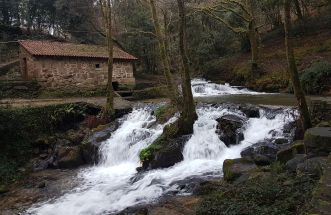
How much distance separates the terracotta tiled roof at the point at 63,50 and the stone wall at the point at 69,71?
14.5 inches

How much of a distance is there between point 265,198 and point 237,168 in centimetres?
336

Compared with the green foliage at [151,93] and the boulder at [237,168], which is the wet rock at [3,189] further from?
the green foliage at [151,93]

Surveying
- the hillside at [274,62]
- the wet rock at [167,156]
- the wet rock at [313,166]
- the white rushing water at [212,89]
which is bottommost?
the wet rock at [167,156]

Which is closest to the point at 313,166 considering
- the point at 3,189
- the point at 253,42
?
the point at 3,189

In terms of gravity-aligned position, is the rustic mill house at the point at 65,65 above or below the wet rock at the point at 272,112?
above

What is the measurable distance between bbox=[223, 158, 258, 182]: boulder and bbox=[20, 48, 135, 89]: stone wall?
60.0 ft

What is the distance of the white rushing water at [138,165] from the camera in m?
10.5

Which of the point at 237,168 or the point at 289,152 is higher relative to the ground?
the point at 289,152

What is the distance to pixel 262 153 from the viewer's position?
38.4 feet

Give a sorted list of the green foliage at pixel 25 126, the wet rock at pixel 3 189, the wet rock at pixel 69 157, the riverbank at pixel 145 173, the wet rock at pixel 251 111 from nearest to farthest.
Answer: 1. the riverbank at pixel 145 173
2. the wet rock at pixel 3 189
3. the wet rock at pixel 251 111
4. the wet rock at pixel 69 157
5. the green foliage at pixel 25 126

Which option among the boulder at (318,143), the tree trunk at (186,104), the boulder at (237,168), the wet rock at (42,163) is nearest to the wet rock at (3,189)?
the wet rock at (42,163)

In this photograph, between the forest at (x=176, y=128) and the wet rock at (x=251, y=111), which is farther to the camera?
the wet rock at (x=251, y=111)

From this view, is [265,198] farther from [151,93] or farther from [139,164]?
[151,93]

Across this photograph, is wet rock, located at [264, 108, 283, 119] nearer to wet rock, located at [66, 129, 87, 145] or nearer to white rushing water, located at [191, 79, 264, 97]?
wet rock, located at [66, 129, 87, 145]
